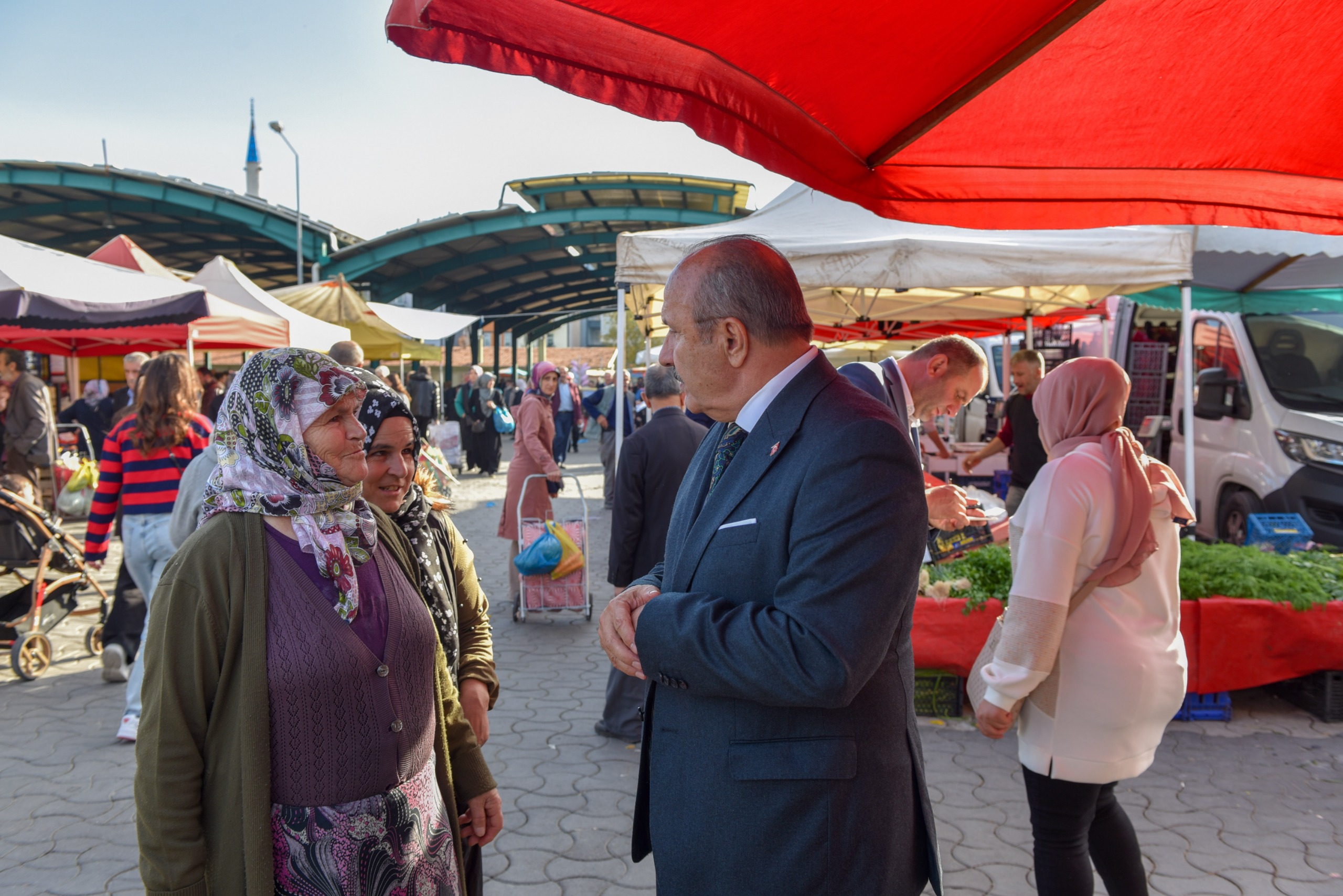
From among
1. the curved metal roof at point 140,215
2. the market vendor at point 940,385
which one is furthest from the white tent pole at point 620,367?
the curved metal roof at point 140,215

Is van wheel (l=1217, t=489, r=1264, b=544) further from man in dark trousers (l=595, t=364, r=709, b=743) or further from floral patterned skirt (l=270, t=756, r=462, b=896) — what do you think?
floral patterned skirt (l=270, t=756, r=462, b=896)

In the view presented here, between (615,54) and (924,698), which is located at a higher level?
(615,54)

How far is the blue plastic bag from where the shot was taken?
6867 millimetres

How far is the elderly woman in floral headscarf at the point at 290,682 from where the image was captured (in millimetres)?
1740

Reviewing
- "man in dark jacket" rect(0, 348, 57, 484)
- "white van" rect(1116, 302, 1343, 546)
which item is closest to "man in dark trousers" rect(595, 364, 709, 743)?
"white van" rect(1116, 302, 1343, 546)

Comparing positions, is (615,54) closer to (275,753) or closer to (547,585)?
(275,753)

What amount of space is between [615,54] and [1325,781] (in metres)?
4.98

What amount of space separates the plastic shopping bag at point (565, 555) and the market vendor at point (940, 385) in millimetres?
3342

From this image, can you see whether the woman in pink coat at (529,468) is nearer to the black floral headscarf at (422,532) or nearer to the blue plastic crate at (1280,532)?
the black floral headscarf at (422,532)

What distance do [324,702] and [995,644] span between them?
2.01m

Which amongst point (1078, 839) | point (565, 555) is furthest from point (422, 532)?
point (565, 555)

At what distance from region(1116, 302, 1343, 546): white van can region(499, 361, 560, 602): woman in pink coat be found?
19.9 ft

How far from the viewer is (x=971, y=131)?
1980mm

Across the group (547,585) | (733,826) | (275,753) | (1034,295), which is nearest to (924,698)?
(547,585)
